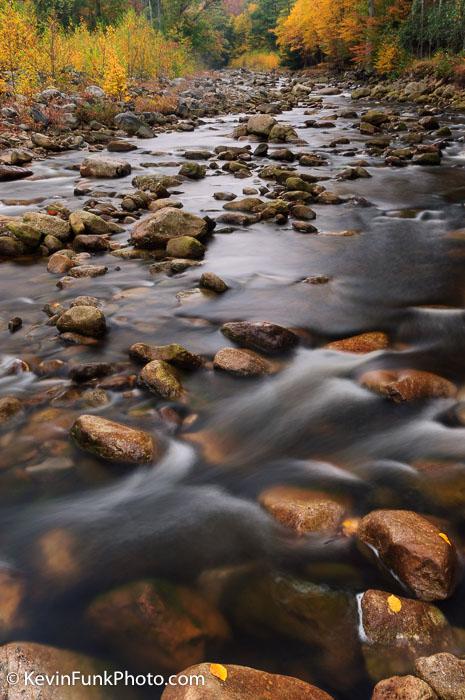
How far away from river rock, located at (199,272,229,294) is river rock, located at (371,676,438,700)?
4052 mm

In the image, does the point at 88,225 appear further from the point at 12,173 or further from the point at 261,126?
the point at 261,126

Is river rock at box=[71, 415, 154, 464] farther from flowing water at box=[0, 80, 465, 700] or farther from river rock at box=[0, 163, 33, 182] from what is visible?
river rock at box=[0, 163, 33, 182]

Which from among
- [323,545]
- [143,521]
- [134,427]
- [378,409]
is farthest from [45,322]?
[323,545]

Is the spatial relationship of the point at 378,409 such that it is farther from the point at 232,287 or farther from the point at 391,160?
the point at 391,160

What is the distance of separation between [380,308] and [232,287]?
1570 millimetres

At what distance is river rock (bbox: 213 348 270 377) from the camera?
12.5ft

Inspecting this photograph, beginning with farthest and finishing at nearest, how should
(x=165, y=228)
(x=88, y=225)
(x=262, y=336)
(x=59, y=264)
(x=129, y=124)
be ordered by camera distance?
(x=129, y=124)
(x=88, y=225)
(x=165, y=228)
(x=59, y=264)
(x=262, y=336)

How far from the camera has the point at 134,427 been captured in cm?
321

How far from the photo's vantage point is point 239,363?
3.82m

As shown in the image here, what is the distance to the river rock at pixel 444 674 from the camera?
1655mm

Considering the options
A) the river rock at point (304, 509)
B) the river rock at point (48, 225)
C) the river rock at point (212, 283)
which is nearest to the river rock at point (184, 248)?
the river rock at point (212, 283)

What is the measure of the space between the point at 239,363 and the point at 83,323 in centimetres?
139

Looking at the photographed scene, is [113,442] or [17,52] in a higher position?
[17,52]

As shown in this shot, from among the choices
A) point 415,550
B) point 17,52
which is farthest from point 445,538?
point 17,52
